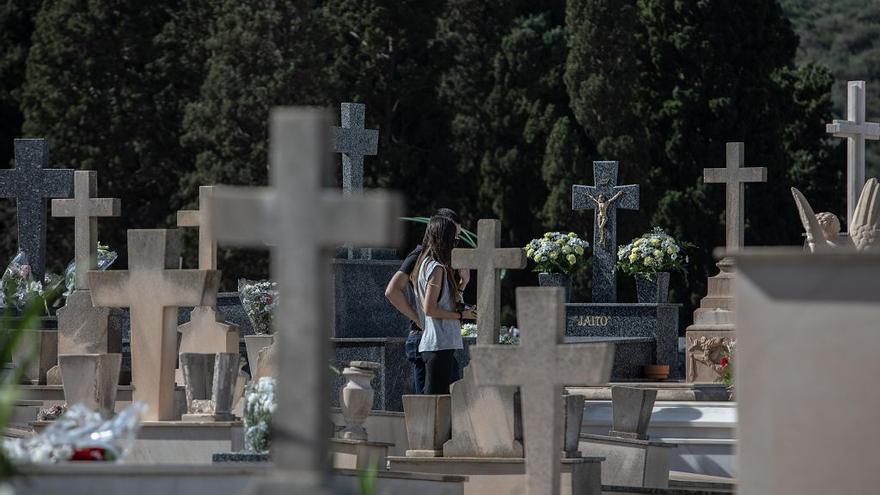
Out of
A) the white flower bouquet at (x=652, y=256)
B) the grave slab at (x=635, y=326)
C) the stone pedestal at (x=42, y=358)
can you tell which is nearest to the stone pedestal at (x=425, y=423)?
the stone pedestal at (x=42, y=358)

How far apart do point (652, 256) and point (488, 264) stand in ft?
28.7

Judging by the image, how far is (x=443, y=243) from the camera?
388 inches

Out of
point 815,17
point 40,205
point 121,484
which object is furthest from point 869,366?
point 815,17

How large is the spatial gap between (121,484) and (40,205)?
11339 millimetres

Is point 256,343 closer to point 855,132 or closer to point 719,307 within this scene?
point 719,307

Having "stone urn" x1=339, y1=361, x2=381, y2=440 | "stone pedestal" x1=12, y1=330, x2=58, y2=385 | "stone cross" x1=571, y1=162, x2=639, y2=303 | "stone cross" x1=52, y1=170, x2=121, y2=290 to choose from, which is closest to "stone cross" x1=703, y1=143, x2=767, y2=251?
"stone cross" x1=571, y1=162, x2=639, y2=303

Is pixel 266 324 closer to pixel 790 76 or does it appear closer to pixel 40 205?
pixel 40 205

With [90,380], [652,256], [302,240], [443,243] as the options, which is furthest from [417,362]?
[652,256]

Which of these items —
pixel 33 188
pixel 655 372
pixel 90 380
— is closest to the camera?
pixel 90 380

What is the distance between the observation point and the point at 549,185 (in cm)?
3075

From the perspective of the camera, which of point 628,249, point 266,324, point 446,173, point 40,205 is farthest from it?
point 446,173

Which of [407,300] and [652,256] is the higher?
[652,256]

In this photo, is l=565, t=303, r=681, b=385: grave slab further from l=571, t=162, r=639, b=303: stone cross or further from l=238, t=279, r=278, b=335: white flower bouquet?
l=238, t=279, r=278, b=335: white flower bouquet

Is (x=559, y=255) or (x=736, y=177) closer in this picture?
(x=736, y=177)
